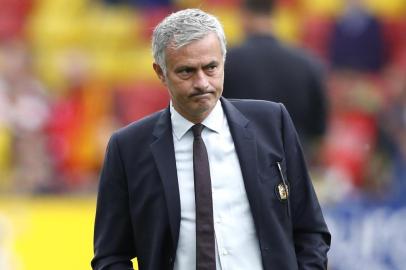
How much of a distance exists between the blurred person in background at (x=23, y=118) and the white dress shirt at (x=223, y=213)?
5.81 metres

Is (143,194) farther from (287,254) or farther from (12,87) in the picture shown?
(12,87)

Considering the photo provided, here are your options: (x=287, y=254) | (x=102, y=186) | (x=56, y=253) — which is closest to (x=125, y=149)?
(x=102, y=186)

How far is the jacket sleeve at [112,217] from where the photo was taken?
4.72m

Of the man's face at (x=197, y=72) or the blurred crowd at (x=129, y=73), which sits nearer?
the man's face at (x=197, y=72)

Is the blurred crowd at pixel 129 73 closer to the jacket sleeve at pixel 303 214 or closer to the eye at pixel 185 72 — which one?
the jacket sleeve at pixel 303 214

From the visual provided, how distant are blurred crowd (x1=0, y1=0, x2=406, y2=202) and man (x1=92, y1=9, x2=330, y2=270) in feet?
22.2

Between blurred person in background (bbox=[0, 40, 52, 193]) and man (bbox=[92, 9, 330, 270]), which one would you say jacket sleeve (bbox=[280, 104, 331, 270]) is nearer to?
man (bbox=[92, 9, 330, 270])

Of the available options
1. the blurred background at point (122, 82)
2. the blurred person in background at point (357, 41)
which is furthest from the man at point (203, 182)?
the blurred person in background at point (357, 41)

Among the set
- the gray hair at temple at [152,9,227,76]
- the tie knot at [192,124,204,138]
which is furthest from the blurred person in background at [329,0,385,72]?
the gray hair at temple at [152,9,227,76]

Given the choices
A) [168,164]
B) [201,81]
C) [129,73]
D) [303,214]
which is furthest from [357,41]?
[201,81]

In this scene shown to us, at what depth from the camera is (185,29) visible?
451 centimetres

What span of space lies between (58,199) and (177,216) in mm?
5297

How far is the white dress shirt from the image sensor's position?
15.0ft

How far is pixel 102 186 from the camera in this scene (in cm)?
473
